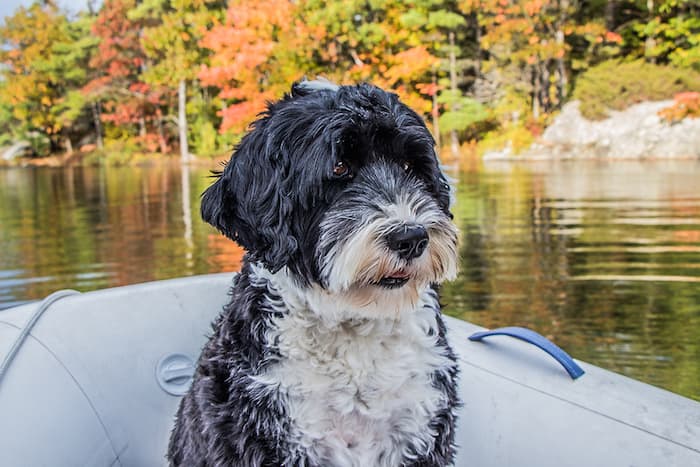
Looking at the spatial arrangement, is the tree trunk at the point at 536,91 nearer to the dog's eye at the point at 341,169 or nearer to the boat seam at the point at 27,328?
the boat seam at the point at 27,328

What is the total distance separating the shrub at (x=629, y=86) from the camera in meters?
18.8

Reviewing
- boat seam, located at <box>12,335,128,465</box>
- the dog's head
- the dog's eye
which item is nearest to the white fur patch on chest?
the dog's head

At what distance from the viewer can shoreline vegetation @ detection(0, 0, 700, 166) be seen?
1933 cm

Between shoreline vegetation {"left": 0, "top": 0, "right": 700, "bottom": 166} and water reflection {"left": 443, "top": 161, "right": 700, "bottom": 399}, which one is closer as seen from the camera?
water reflection {"left": 443, "top": 161, "right": 700, "bottom": 399}

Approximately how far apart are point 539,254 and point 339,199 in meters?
6.35

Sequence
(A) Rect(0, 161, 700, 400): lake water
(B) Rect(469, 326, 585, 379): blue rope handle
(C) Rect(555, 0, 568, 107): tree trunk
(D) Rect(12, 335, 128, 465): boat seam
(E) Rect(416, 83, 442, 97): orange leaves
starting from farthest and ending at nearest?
(E) Rect(416, 83, 442, 97): orange leaves < (C) Rect(555, 0, 568, 107): tree trunk < (A) Rect(0, 161, 700, 400): lake water < (D) Rect(12, 335, 128, 465): boat seam < (B) Rect(469, 326, 585, 379): blue rope handle

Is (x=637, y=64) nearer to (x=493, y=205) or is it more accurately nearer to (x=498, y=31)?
(x=498, y=31)

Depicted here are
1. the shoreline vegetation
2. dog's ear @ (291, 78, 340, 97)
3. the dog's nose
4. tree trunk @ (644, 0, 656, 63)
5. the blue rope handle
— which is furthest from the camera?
tree trunk @ (644, 0, 656, 63)

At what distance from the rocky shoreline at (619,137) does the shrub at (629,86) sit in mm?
252

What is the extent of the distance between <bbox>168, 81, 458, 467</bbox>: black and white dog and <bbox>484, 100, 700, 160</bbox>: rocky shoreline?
18427 millimetres

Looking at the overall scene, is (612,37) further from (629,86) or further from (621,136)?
(621,136)

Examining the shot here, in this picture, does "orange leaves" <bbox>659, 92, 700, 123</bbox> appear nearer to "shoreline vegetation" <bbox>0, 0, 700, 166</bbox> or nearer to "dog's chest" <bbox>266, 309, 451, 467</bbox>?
"shoreline vegetation" <bbox>0, 0, 700, 166</bbox>

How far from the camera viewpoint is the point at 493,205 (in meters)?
11.3

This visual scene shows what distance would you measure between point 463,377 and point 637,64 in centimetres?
1998
